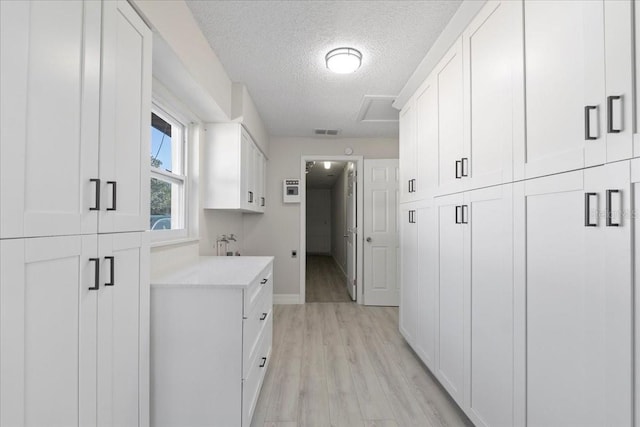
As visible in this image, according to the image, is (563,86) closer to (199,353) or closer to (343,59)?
(343,59)

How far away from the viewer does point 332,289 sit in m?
5.53

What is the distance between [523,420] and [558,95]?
1347 millimetres

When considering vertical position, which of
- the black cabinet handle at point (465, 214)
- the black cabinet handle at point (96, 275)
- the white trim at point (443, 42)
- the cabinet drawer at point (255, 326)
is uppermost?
the white trim at point (443, 42)

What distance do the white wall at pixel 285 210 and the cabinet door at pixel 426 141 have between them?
200cm

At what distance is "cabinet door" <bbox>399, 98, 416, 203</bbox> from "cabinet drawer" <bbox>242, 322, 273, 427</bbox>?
173 centimetres

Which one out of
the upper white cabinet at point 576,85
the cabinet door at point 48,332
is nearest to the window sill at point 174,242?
the cabinet door at point 48,332

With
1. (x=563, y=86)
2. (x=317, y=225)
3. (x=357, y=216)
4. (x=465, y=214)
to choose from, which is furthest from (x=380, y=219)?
(x=317, y=225)

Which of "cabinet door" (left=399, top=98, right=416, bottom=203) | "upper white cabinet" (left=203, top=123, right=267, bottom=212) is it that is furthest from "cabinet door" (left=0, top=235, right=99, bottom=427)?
"cabinet door" (left=399, top=98, right=416, bottom=203)

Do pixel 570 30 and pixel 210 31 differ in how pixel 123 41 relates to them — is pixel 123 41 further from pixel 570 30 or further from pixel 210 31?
pixel 570 30

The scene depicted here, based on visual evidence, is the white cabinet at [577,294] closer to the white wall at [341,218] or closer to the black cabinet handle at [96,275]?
the black cabinet handle at [96,275]

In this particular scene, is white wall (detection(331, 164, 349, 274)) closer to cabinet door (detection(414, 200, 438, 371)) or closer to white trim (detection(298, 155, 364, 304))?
white trim (detection(298, 155, 364, 304))

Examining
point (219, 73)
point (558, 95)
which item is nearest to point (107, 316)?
point (558, 95)

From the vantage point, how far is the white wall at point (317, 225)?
11.4 m

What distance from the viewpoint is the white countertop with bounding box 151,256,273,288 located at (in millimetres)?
1633
